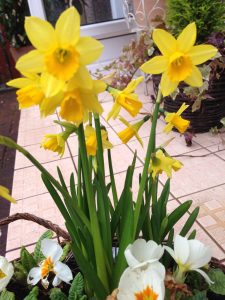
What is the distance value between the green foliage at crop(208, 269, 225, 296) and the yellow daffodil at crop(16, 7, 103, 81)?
45 cm

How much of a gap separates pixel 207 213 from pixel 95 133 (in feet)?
2.40

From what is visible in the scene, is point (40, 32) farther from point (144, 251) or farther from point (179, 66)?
point (144, 251)

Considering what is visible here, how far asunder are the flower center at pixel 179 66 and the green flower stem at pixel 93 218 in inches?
5.4

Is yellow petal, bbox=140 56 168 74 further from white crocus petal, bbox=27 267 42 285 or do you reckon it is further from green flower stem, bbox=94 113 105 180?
white crocus petal, bbox=27 267 42 285

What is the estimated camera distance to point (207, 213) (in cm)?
111

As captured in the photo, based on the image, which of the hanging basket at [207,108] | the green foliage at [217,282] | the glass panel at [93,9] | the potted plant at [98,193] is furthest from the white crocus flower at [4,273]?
the glass panel at [93,9]

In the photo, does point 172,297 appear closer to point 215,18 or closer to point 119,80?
point 215,18

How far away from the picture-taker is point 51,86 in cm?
34

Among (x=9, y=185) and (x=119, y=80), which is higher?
(x=119, y=80)

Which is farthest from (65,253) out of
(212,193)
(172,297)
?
(212,193)

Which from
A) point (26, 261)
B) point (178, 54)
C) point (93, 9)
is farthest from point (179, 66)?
point (93, 9)

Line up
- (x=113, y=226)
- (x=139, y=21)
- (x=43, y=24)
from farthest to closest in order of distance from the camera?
(x=139, y=21) < (x=113, y=226) < (x=43, y=24)

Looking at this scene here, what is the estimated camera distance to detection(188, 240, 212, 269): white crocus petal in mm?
514

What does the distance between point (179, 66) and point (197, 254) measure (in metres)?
0.29
